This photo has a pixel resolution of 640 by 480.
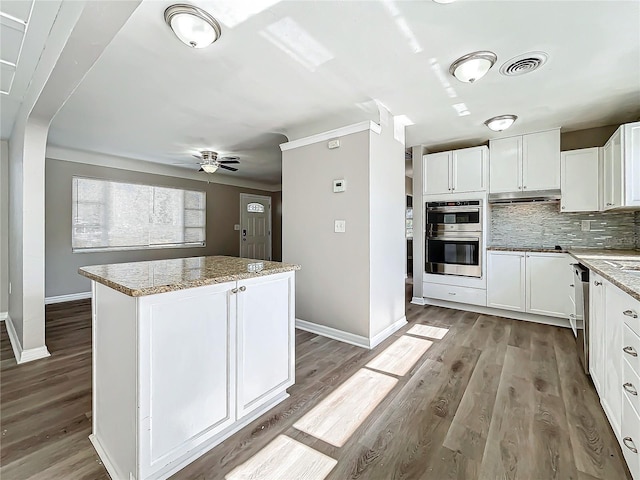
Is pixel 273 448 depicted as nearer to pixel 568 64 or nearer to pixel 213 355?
pixel 213 355

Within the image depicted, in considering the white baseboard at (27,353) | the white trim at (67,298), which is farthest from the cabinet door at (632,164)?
the white trim at (67,298)

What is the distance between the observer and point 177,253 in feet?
19.6

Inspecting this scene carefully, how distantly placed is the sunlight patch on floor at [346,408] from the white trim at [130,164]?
5285mm

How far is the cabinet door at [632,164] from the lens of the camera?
2.72 metres

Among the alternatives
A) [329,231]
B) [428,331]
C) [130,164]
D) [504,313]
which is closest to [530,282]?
[504,313]

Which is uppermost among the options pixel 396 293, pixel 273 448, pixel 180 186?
pixel 180 186

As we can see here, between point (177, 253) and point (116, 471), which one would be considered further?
point (177, 253)

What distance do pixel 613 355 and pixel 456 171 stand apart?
2.94 metres

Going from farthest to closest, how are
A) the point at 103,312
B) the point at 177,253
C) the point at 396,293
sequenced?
1. the point at 177,253
2. the point at 396,293
3. the point at 103,312

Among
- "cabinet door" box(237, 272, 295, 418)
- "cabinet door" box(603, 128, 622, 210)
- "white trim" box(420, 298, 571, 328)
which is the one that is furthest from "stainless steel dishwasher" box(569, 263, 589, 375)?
"cabinet door" box(237, 272, 295, 418)

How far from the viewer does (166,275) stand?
4.95ft

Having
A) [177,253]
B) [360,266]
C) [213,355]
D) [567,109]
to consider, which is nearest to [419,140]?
[567,109]

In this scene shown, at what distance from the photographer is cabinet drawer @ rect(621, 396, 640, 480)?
1.27m

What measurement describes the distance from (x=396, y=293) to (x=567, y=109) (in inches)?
103
